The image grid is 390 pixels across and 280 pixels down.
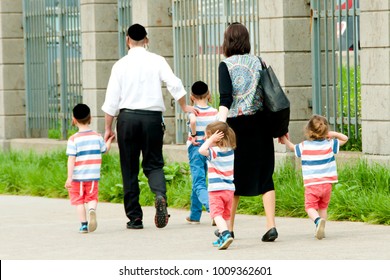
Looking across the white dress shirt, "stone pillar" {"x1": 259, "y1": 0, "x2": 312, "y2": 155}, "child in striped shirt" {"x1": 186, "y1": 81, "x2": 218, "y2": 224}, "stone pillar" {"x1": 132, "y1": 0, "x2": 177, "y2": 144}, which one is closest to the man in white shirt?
the white dress shirt

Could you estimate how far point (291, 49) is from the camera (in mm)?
14180

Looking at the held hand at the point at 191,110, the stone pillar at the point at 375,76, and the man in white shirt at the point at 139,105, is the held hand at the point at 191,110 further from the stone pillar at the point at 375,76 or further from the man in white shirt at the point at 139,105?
the stone pillar at the point at 375,76

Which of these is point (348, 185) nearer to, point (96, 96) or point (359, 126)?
point (359, 126)

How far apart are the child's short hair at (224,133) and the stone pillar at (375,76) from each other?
10.2ft

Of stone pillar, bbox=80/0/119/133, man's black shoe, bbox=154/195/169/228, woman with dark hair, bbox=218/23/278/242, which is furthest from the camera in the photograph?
stone pillar, bbox=80/0/119/133

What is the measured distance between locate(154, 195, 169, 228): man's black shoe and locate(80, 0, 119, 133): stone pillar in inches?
256

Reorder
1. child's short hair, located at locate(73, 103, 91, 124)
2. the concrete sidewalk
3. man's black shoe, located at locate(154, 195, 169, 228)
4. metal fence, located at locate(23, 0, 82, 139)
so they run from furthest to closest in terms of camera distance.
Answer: metal fence, located at locate(23, 0, 82, 139), child's short hair, located at locate(73, 103, 91, 124), man's black shoe, located at locate(154, 195, 169, 228), the concrete sidewalk

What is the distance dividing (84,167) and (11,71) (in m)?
8.86

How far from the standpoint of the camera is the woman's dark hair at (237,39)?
33.9ft

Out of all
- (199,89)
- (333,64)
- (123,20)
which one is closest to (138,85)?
(199,89)

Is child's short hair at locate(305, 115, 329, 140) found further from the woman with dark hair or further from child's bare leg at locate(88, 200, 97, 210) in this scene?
child's bare leg at locate(88, 200, 97, 210)

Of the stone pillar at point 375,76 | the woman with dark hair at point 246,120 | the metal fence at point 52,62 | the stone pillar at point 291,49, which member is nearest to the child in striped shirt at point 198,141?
the woman with dark hair at point 246,120

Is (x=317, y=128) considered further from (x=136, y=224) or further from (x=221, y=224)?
(x=136, y=224)

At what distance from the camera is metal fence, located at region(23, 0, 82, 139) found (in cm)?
1894
